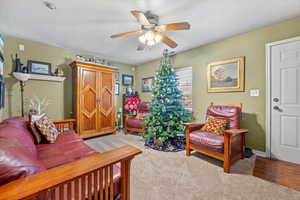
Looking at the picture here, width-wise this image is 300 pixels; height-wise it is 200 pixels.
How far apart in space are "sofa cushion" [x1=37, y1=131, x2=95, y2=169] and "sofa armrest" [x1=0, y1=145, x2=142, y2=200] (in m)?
0.58

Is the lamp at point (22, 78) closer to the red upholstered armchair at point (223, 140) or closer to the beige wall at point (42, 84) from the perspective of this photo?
the beige wall at point (42, 84)

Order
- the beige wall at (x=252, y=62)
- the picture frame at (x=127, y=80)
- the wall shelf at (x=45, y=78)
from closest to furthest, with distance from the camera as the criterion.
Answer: the beige wall at (x=252, y=62), the wall shelf at (x=45, y=78), the picture frame at (x=127, y=80)

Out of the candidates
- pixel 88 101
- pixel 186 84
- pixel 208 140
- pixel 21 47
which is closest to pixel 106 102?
pixel 88 101

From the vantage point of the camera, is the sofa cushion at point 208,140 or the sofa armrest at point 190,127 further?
the sofa armrest at point 190,127

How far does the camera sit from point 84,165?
872mm

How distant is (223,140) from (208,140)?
22 cm

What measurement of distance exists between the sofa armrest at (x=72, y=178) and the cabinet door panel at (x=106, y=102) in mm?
2917

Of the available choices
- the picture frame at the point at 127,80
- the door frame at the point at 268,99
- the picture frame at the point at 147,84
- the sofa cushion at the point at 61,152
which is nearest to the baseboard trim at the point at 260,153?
the door frame at the point at 268,99

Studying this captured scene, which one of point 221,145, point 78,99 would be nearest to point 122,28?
point 78,99

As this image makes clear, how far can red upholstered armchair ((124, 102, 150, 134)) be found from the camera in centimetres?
375

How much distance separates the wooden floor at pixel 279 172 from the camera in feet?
5.77

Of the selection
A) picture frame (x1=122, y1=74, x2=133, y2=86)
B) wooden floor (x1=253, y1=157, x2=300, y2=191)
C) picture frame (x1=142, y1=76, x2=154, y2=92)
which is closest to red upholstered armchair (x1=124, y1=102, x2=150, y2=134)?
picture frame (x1=142, y1=76, x2=154, y2=92)

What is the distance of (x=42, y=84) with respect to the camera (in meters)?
3.31

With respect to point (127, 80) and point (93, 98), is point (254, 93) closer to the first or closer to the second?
point (93, 98)
